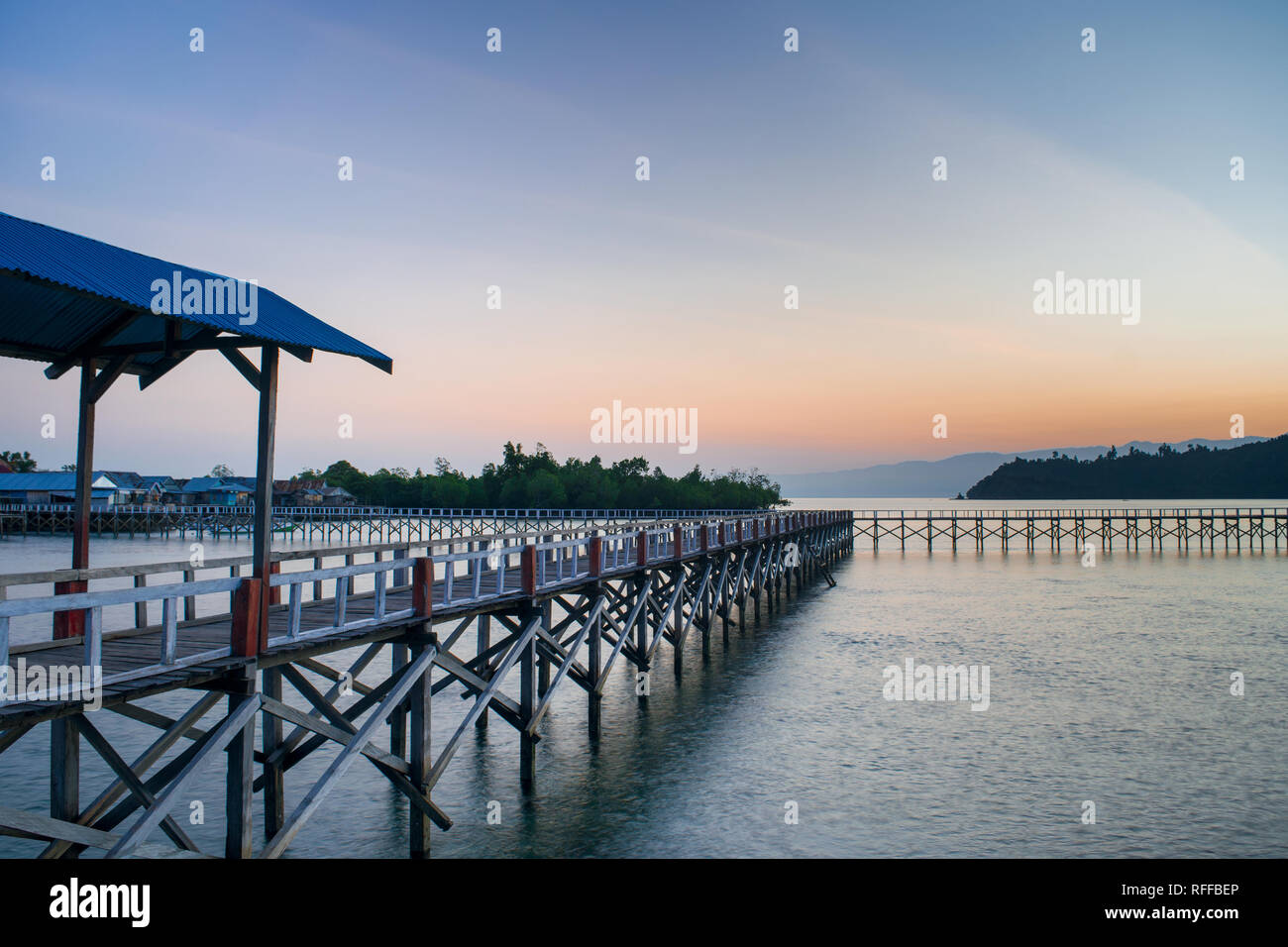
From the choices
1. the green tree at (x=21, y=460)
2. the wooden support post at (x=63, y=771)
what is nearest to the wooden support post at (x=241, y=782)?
the wooden support post at (x=63, y=771)

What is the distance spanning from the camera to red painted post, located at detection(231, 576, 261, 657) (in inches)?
307

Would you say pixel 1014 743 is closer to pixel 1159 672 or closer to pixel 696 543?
pixel 1159 672

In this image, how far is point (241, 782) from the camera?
796cm

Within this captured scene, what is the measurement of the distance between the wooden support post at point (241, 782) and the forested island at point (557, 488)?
111 meters

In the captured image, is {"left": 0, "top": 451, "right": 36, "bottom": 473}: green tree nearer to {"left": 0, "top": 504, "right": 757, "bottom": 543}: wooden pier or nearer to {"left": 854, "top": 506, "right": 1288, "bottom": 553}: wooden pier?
{"left": 0, "top": 504, "right": 757, "bottom": 543}: wooden pier

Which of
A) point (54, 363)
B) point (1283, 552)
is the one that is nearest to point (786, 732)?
point (54, 363)

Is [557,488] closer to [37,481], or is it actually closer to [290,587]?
[37,481]

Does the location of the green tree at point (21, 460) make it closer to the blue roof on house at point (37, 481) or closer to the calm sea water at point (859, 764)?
the blue roof on house at point (37, 481)

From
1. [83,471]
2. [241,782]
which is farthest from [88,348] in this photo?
[241,782]

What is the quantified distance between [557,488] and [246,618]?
11744cm

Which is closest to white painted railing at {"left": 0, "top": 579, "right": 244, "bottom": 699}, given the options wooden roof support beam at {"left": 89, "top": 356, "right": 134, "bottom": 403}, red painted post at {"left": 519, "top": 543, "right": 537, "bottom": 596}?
wooden roof support beam at {"left": 89, "top": 356, "right": 134, "bottom": 403}

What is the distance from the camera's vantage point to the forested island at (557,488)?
417 ft

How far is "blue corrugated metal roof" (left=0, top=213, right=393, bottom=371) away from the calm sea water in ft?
21.4
